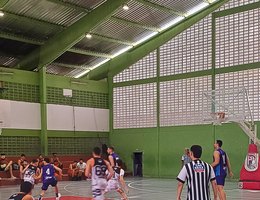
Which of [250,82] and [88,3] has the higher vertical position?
[88,3]

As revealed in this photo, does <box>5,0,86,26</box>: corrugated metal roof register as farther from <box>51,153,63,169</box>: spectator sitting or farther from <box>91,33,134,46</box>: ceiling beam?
<box>51,153,63,169</box>: spectator sitting

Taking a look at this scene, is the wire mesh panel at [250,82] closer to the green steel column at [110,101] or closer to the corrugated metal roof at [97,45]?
the corrugated metal roof at [97,45]

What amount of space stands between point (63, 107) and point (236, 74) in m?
11.9

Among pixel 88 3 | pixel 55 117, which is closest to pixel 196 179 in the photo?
pixel 88 3

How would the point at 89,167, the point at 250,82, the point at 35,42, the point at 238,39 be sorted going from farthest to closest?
1. the point at 35,42
2. the point at 238,39
3. the point at 250,82
4. the point at 89,167

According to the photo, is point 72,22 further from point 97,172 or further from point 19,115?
point 97,172

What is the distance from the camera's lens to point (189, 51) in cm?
2883

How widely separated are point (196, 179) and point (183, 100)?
2171cm

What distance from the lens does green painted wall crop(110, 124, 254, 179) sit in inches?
1043

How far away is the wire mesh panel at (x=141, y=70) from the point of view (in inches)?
1215

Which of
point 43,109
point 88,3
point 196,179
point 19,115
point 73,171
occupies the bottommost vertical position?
point 73,171

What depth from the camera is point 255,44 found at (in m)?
25.8

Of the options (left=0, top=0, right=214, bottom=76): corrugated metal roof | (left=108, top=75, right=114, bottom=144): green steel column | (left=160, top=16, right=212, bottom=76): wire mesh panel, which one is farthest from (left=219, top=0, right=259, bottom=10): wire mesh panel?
(left=108, top=75, right=114, bottom=144): green steel column

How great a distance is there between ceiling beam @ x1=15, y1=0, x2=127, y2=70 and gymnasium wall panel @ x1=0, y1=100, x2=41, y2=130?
9.42 ft
